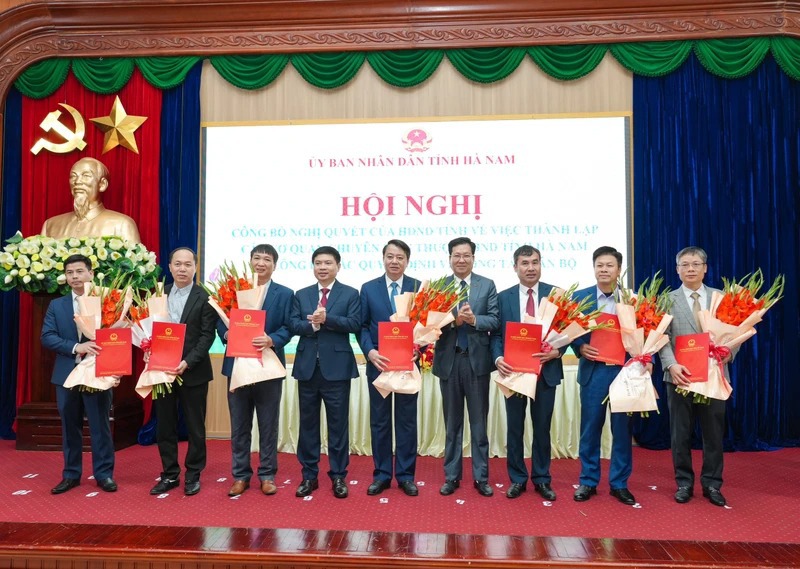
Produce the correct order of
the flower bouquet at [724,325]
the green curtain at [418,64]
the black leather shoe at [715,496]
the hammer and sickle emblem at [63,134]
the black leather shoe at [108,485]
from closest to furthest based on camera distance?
the flower bouquet at [724,325], the black leather shoe at [715,496], the black leather shoe at [108,485], the green curtain at [418,64], the hammer and sickle emblem at [63,134]

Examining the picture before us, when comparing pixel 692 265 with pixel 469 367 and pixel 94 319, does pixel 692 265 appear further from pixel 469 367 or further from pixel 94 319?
pixel 94 319

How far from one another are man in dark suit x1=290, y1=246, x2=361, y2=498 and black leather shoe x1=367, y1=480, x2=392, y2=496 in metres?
0.14

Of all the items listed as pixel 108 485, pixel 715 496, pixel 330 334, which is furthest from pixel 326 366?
pixel 715 496

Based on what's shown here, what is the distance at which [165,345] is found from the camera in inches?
134

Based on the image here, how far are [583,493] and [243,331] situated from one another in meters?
2.05

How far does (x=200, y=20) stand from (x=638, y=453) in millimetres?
4928

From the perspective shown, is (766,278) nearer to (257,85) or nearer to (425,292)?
(425,292)

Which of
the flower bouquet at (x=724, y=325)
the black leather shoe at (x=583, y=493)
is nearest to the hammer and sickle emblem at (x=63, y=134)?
the black leather shoe at (x=583, y=493)

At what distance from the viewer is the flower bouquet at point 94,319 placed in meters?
3.48

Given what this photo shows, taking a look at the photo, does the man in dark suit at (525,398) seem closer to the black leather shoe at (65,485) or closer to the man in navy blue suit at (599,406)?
the man in navy blue suit at (599,406)

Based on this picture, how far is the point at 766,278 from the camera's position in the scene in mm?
4863

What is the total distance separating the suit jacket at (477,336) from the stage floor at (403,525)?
2.39 ft

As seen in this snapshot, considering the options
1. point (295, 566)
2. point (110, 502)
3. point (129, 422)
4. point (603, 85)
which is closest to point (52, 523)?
point (110, 502)

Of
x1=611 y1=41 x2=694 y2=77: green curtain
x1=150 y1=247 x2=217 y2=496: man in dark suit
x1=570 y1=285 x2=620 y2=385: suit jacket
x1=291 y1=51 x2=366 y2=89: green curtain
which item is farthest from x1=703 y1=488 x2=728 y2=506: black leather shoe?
x1=291 y1=51 x2=366 y2=89: green curtain
